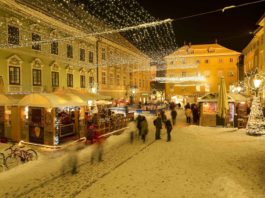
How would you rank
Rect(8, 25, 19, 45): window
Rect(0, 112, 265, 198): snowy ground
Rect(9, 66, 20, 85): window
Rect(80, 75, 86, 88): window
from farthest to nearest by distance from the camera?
1. Rect(80, 75, 86, 88): window
2. Rect(9, 66, 20, 85): window
3. Rect(8, 25, 19, 45): window
4. Rect(0, 112, 265, 198): snowy ground

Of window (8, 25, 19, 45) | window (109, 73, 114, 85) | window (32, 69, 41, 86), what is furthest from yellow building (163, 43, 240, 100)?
window (8, 25, 19, 45)

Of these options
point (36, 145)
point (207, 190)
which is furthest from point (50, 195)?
point (36, 145)

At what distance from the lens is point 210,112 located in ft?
67.4

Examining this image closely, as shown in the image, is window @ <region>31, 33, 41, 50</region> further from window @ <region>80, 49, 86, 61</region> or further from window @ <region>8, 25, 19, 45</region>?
window @ <region>80, 49, 86, 61</region>

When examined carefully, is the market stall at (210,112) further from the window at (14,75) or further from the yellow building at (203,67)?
the yellow building at (203,67)

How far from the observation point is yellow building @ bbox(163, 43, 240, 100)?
176 ft

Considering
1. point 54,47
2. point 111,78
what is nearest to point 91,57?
point 111,78

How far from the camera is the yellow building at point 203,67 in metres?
53.6

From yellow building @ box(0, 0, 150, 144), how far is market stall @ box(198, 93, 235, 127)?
1036cm

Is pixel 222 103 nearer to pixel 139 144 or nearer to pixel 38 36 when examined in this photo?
pixel 139 144

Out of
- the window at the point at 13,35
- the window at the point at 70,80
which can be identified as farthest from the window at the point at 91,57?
the window at the point at 13,35

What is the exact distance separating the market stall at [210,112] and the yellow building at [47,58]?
10.4 m

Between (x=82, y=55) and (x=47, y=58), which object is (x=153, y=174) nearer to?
(x=47, y=58)

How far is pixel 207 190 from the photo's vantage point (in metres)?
7.31
